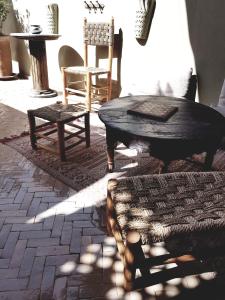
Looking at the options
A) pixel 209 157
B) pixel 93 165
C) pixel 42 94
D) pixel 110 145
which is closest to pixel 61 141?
pixel 93 165

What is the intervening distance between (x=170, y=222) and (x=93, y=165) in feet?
5.82

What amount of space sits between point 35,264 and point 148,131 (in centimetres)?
130

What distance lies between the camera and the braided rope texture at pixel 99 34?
4.67 m

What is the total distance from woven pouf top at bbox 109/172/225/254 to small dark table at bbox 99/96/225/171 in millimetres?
252

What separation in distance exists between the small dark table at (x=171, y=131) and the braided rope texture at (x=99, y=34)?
257 centimetres

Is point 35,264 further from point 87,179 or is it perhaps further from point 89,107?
point 89,107

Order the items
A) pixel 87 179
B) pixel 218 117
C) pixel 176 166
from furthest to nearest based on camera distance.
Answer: pixel 176 166, pixel 87 179, pixel 218 117

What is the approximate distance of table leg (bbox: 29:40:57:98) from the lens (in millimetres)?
5466

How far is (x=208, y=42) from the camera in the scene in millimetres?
3869

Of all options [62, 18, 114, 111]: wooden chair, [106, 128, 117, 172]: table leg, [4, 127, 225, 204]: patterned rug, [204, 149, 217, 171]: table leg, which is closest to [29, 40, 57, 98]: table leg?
[62, 18, 114, 111]: wooden chair

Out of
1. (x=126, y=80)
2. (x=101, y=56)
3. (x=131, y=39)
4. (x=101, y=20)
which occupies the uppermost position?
(x=101, y=20)

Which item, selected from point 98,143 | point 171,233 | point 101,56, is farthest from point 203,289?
point 101,56

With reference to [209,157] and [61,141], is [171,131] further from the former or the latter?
[61,141]

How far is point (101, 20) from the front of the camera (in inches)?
197
